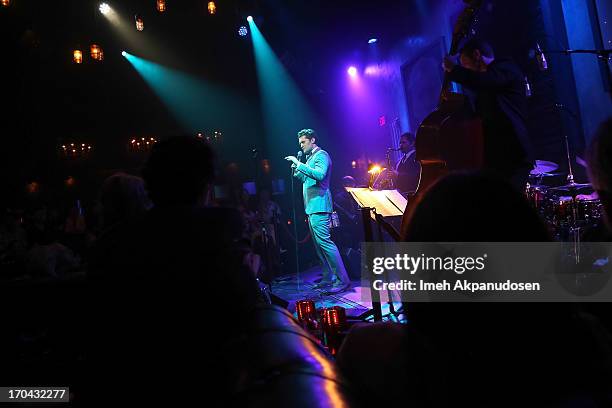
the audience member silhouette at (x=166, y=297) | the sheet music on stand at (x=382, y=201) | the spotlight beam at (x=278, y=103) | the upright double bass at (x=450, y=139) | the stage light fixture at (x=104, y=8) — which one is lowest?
the audience member silhouette at (x=166, y=297)

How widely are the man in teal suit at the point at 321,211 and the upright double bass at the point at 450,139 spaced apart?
2.55m

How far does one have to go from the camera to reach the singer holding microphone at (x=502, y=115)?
10.2 ft

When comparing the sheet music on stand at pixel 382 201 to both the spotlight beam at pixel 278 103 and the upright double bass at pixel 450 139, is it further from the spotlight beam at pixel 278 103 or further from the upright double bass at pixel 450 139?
the spotlight beam at pixel 278 103

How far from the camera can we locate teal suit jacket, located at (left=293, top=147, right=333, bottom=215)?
18.8ft

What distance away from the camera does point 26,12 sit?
11.7 meters

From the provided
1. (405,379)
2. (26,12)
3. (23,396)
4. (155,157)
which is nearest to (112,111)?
(26,12)

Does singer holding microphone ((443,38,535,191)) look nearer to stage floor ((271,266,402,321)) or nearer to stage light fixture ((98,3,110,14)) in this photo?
stage floor ((271,266,402,321))

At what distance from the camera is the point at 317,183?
19.0 ft

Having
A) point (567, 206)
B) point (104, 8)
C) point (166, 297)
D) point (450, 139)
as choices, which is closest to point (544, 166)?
point (567, 206)

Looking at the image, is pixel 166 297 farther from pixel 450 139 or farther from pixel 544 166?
pixel 544 166

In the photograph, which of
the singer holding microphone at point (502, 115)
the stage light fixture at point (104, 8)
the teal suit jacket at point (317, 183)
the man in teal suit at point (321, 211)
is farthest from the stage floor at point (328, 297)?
the stage light fixture at point (104, 8)

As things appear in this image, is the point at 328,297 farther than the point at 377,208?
Yes

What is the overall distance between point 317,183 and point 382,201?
2.45 metres

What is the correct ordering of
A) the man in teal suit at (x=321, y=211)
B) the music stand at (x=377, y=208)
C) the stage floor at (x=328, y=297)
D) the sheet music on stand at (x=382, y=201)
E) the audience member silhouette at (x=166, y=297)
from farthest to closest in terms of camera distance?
1. the man in teal suit at (x=321, y=211)
2. the stage floor at (x=328, y=297)
3. the sheet music on stand at (x=382, y=201)
4. the music stand at (x=377, y=208)
5. the audience member silhouette at (x=166, y=297)
